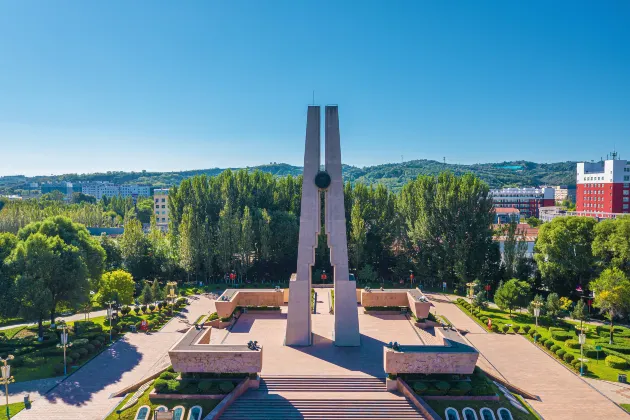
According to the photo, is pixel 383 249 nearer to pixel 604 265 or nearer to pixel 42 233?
pixel 604 265

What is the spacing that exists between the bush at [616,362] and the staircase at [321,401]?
525 inches

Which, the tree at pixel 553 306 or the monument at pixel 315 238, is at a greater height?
the monument at pixel 315 238

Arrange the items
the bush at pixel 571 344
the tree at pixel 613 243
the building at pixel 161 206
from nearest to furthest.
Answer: the bush at pixel 571 344
the tree at pixel 613 243
the building at pixel 161 206

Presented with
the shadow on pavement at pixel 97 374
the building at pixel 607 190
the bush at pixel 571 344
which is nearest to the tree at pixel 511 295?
the bush at pixel 571 344

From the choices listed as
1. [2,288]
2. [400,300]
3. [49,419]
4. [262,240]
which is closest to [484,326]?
[400,300]

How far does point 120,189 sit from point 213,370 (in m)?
180

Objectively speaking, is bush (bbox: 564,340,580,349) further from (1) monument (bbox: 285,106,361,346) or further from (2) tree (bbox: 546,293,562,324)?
(1) monument (bbox: 285,106,361,346)

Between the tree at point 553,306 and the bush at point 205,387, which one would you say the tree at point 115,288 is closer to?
the bush at point 205,387

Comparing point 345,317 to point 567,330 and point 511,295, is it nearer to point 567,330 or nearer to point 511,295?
point 511,295

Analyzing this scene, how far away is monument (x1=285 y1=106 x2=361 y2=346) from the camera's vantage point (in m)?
26.8

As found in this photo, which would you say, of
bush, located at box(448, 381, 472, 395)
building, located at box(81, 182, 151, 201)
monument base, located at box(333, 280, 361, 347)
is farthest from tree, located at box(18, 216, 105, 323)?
building, located at box(81, 182, 151, 201)

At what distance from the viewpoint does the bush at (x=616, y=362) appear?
25281mm

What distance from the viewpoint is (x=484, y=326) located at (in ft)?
109

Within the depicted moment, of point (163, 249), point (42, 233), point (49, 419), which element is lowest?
point (49, 419)
